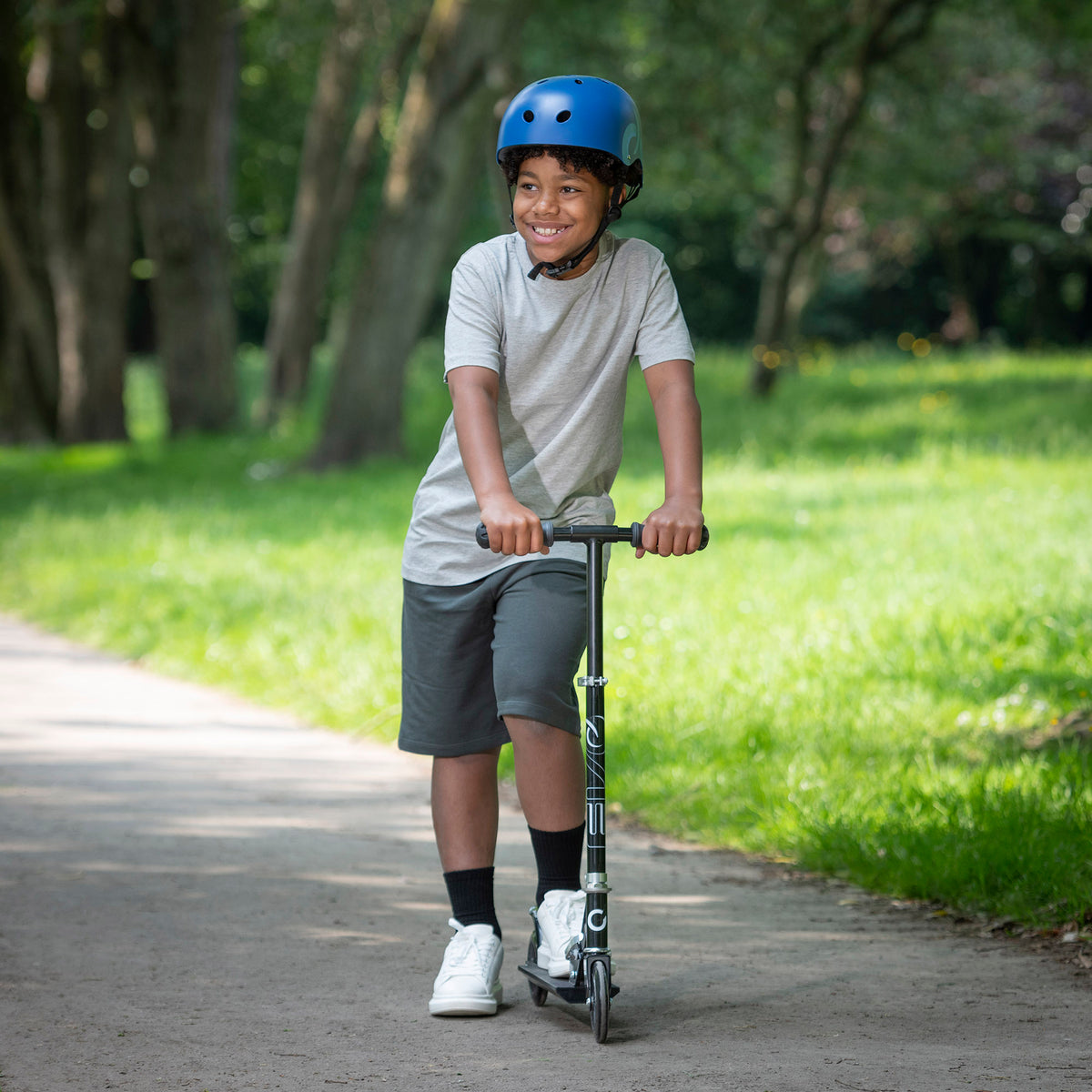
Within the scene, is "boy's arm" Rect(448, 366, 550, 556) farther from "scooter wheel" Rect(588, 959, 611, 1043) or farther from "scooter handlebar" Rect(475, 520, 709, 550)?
"scooter wheel" Rect(588, 959, 611, 1043)

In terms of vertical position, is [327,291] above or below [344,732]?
above

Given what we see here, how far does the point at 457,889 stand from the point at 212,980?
617mm

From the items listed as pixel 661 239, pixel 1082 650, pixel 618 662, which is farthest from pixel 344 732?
pixel 661 239

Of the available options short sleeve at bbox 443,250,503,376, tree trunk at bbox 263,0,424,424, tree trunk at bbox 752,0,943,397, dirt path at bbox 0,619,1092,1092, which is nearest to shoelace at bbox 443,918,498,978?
dirt path at bbox 0,619,1092,1092

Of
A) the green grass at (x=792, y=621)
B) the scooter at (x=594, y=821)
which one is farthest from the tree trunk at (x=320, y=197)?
the scooter at (x=594, y=821)

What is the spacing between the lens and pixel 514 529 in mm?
3031

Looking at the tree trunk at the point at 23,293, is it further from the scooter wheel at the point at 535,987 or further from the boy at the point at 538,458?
the scooter wheel at the point at 535,987

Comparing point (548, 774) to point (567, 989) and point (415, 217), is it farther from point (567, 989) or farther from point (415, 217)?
point (415, 217)

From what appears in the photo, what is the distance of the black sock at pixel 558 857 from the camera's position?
3473 millimetres

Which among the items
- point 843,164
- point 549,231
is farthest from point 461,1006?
point 843,164

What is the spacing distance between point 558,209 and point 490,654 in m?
1.00

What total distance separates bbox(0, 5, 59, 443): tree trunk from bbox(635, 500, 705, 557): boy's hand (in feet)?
63.1

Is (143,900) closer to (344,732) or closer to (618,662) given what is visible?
(344,732)

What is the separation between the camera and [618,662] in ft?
22.9
